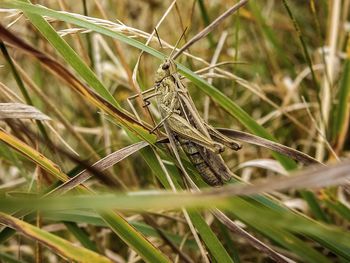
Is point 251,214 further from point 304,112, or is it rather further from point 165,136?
point 304,112

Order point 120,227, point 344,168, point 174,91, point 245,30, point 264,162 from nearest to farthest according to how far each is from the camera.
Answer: point 344,168
point 120,227
point 174,91
point 264,162
point 245,30

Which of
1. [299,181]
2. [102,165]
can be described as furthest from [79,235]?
[299,181]

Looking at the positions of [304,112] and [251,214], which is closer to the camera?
[251,214]

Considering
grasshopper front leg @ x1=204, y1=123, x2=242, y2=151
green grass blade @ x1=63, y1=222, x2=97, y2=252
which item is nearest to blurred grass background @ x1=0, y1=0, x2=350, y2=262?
green grass blade @ x1=63, y1=222, x2=97, y2=252

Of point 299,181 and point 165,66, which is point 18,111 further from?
point 299,181

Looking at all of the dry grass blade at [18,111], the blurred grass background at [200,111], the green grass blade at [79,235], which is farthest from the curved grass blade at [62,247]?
the green grass blade at [79,235]


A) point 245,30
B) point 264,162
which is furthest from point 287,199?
point 245,30
